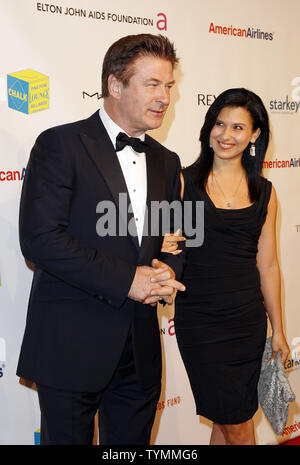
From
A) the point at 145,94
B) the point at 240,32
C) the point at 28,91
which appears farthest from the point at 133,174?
the point at 240,32

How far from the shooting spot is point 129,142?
75.1 inches

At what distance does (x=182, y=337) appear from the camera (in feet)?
8.41

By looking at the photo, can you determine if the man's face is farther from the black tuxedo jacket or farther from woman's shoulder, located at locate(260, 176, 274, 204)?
woman's shoulder, located at locate(260, 176, 274, 204)

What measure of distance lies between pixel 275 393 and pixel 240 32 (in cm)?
204

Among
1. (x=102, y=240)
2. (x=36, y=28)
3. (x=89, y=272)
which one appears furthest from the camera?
(x=36, y=28)

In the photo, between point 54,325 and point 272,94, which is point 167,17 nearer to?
point 272,94

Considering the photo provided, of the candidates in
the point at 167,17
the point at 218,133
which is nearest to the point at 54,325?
the point at 218,133

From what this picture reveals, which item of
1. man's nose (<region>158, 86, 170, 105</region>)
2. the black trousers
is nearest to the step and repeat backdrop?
the black trousers

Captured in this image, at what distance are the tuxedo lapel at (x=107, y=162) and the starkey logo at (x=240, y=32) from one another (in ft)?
5.18

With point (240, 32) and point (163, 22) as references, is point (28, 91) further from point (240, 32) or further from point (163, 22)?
point (240, 32)

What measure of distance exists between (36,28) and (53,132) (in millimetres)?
891

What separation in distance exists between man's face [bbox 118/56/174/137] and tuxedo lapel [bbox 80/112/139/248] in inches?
4.5

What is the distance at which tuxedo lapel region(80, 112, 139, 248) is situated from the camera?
1812 millimetres

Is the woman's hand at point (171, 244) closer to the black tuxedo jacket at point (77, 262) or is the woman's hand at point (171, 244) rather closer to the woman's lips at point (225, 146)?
the black tuxedo jacket at point (77, 262)
